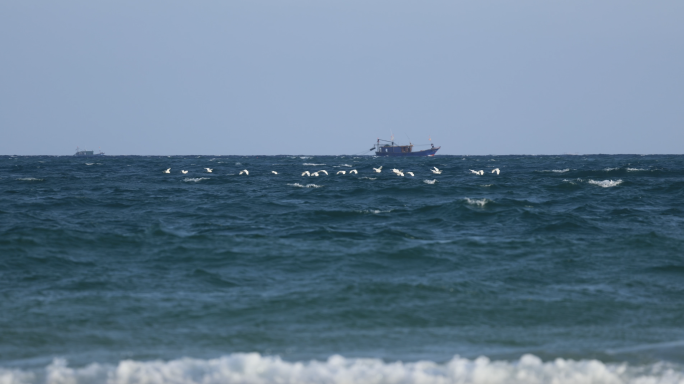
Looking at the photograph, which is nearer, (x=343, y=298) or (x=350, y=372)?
(x=350, y=372)

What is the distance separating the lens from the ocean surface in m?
→ 7.91

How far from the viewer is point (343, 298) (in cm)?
1120

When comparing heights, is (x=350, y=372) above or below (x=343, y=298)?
below

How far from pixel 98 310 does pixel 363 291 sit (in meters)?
4.71

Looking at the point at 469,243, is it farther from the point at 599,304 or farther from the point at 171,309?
the point at 171,309

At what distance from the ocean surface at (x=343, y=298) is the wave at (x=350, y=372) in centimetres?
3

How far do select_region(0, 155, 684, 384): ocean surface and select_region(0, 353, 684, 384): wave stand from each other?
25mm

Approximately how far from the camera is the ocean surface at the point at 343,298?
311 inches

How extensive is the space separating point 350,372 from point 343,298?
3519 millimetres

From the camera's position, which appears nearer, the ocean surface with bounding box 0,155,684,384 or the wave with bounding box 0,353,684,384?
the wave with bounding box 0,353,684,384

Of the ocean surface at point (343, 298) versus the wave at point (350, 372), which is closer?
the wave at point (350, 372)

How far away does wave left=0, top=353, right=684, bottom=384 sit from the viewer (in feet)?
24.7

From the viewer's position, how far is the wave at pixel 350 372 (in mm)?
7523

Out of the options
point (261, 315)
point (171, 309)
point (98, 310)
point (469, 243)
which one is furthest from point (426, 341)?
point (469, 243)
